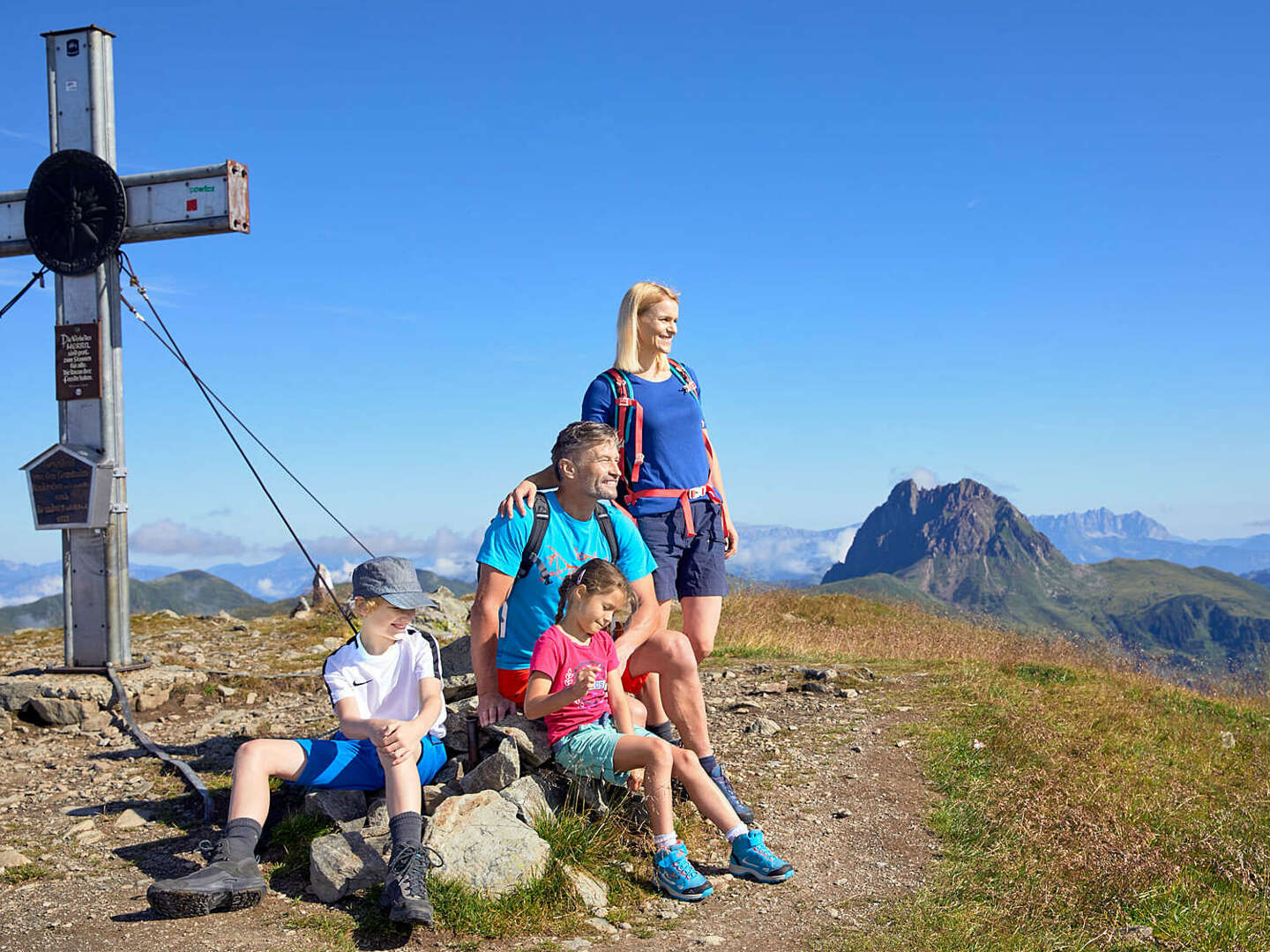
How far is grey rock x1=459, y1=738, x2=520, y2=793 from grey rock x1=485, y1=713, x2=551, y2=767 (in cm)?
8

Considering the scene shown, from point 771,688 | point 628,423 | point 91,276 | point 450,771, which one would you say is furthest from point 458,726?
point 91,276

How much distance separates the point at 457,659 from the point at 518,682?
8.50 feet

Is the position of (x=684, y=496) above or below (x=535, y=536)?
above

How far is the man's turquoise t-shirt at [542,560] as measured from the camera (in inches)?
200

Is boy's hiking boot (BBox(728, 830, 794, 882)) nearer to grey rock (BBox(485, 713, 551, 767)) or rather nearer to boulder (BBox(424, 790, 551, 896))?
boulder (BBox(424, 790, 551, 896))

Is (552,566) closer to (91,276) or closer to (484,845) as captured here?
(484,845)

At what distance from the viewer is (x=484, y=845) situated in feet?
14.8

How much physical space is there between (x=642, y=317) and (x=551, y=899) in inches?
120

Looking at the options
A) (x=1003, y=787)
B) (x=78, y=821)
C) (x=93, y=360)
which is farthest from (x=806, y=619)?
(x=78, y=821)

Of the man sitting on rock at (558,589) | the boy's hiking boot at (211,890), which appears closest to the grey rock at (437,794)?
the man sitting on rock at (558,589)

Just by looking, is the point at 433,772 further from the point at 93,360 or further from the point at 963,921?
the point at 93,360

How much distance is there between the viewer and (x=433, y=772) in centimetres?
535

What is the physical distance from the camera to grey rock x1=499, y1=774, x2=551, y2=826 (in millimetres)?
4828

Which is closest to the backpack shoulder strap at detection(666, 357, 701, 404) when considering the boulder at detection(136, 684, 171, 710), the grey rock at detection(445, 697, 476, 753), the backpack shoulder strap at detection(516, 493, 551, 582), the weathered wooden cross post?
the backpack shoulder strap at detection(516, 493, 551, 582)
